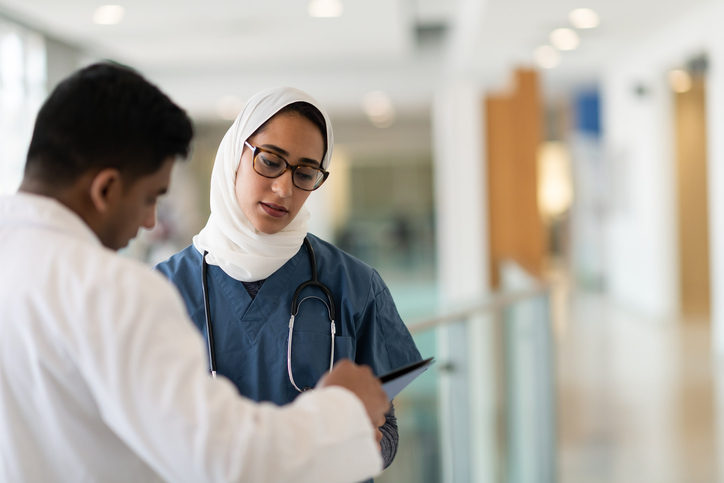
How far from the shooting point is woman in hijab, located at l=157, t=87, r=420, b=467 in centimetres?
131

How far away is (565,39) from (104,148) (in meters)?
8.80

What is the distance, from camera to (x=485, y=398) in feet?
11.6

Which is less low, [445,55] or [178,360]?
[445,55]

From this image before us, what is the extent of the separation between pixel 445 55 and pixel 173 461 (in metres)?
11.4

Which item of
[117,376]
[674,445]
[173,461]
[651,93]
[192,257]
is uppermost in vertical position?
[651,93]

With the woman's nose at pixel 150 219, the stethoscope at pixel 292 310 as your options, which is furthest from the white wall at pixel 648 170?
the woman's nose at pixel 150 219

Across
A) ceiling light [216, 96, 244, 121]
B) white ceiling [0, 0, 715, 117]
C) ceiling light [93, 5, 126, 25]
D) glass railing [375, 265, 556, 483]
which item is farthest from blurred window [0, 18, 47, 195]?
ceiling light [216, 96, 244, 121]

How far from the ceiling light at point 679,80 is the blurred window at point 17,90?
7256 mm

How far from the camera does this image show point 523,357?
348 centimetres

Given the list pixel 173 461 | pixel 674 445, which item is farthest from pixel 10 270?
pixel 674 445

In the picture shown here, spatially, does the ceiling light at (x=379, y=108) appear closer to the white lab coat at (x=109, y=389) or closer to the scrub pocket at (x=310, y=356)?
the scrub pocket at (x=310, y=356)

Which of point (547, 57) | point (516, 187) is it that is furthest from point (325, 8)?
point (547, 57)

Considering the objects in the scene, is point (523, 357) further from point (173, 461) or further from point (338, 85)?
point (338, 85)

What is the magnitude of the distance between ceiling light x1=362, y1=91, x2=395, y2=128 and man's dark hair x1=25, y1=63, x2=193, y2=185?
37.0 feet
